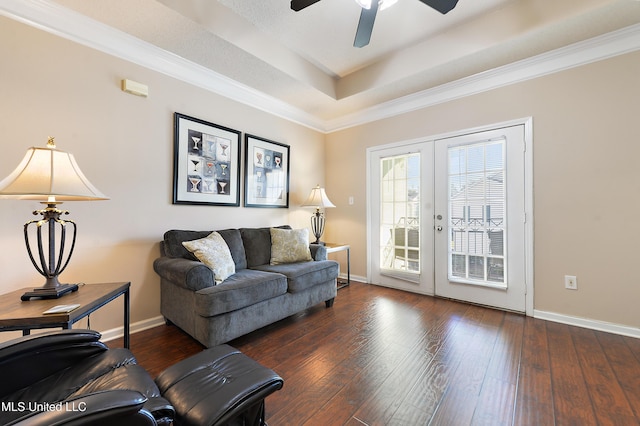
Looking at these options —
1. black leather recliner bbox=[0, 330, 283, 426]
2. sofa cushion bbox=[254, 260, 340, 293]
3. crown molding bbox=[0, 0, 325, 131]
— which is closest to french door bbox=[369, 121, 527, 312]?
sofa cushion bbox=[254, 260, 340, 293]

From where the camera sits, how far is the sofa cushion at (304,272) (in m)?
2.46

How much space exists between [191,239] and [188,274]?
0.67 meters

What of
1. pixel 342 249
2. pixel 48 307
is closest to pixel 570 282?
pixel 342 249

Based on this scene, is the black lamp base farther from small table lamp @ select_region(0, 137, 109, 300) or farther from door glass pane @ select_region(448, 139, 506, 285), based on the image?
door glass pane @ select_region(448, 139, 506, 285)

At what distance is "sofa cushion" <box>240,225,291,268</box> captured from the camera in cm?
288

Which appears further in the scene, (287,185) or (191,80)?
(287,185)

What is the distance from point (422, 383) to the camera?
63.7 inches

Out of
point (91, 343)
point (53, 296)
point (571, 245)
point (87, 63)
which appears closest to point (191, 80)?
point (87, 63)

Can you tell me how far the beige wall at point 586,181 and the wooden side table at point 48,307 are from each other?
3620mm

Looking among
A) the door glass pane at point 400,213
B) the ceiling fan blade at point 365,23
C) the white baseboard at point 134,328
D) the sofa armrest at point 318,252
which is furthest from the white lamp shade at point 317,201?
the white baseboard at point 134,328

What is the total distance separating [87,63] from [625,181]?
4594mm

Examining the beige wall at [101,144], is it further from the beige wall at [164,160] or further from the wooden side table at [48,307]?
the wooden side table at [48,307]

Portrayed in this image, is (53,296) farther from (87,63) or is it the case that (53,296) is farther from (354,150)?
(354,150)

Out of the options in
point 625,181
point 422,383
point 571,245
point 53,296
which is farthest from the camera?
point 571,245
